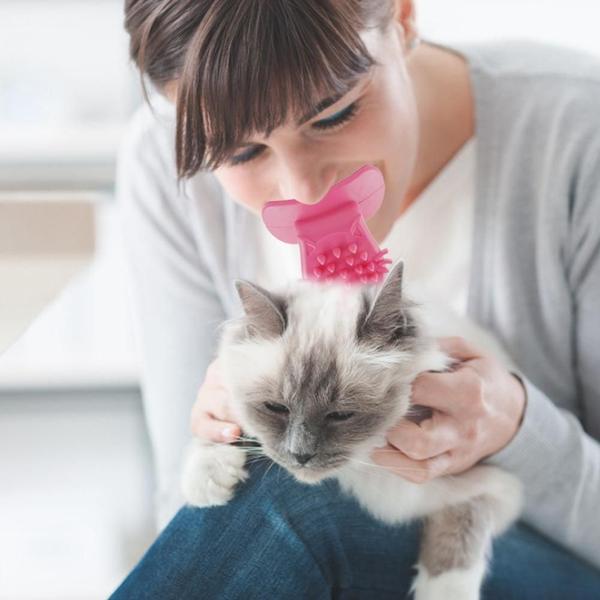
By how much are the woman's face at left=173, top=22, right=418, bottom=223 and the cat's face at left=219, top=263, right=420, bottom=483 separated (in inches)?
3.9

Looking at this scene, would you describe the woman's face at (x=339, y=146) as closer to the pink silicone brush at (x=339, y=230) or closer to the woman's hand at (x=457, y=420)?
the pink silicone brush at (x=339, y=230)

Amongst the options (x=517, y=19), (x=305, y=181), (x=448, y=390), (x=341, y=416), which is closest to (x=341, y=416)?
(x=341, y=416)

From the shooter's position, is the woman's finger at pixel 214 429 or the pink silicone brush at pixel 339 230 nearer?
the pink silicone brush at pixel 339 230

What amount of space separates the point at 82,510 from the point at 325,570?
1.08 feet

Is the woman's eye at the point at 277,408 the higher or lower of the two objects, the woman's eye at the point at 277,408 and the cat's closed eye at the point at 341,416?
the lower

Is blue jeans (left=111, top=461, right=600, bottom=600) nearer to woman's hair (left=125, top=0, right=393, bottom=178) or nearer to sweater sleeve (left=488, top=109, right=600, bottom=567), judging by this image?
sweater sleeve (left=488, top=109, right=600, bottom=567)

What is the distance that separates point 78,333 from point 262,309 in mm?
491

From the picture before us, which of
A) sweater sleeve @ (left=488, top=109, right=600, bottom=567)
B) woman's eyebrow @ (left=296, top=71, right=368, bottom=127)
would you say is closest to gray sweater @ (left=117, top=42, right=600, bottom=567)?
sweater sleeve @ (left=488, top=109, right=600, bottom=567)

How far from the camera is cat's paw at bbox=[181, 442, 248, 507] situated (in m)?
0.85

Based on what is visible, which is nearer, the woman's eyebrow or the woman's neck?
the woman's eyebrow

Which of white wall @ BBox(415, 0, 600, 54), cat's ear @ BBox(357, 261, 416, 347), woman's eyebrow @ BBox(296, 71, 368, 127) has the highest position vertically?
woman's eyebrow @ BBox(296, 71, 368, 127)

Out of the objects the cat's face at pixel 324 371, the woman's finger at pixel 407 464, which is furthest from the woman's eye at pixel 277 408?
the woman's finger at pixel 407 464

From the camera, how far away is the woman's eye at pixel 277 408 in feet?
2.54

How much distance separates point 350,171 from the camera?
0.78 m
